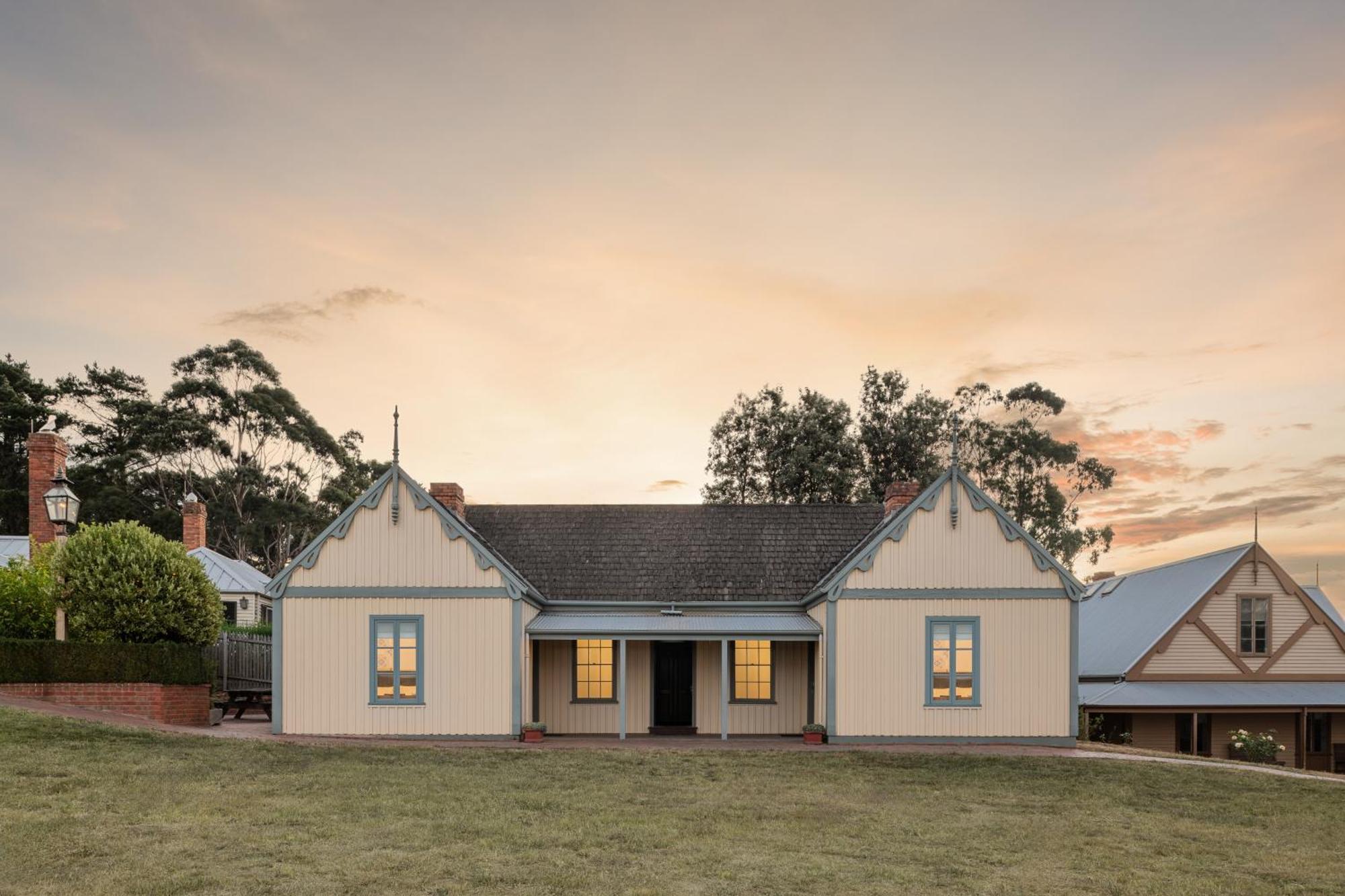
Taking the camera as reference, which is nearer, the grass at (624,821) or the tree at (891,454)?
the grass at (624,821)

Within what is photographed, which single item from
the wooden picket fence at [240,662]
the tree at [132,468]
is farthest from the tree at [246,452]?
the wooden picket fence at [240,662]

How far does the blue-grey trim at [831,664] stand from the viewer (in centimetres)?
2020

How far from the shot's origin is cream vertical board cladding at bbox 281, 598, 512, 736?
20.0 m

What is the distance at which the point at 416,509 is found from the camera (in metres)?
20.5

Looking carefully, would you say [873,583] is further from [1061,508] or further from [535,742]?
[1061,508]

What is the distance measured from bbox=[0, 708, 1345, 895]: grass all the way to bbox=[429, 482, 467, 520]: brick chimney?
6.41 m

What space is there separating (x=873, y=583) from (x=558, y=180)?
35.5 ft

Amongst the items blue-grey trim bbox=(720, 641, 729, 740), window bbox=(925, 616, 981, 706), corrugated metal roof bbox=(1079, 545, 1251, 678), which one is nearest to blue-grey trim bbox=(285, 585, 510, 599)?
blue-grey trim bbox=(720, 641, 729, 740)

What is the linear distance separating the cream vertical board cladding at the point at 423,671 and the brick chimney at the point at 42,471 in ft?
31.6

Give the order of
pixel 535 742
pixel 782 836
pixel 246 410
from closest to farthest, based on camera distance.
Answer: pixel 782 836 → pixel 535 742 → pixel 246 410

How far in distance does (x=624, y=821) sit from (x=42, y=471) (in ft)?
71.3

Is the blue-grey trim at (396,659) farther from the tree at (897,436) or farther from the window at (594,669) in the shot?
the tree at (897,436)

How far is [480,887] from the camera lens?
9.63m

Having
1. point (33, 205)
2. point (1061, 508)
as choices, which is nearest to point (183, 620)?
point (33, 205)
